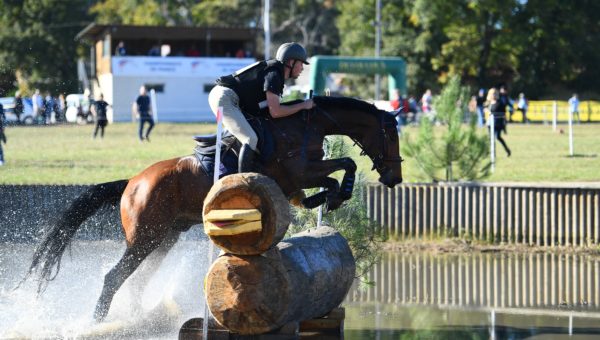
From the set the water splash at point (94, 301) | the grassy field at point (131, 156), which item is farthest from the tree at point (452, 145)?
the water splash at point (94, 301)

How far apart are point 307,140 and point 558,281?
17.4 ft

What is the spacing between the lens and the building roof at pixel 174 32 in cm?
5369

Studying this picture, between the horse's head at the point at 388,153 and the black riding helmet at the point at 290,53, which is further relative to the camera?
the horse's head at the point at 388,153

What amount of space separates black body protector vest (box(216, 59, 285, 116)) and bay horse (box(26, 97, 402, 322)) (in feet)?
0.56

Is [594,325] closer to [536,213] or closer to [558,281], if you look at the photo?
[558,281]

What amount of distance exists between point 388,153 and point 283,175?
3.27 ft

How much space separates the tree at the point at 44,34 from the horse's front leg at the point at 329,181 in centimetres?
5291

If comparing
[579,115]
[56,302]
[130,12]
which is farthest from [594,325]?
[130,12]

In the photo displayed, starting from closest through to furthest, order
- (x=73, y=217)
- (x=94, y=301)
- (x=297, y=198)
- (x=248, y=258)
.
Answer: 1. (x=248, y=258)
2. (x=297, y=198)
3. (x=73, y=217)
4. (x=94, y=301)

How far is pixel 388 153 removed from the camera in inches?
372

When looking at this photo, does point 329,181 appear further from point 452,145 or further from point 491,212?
point 452,145

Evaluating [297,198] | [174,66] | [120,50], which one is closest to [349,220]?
[297,198]

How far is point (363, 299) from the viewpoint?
1224 centimetres

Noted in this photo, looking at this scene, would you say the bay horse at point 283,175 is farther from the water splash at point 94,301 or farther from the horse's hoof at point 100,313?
the water splash at point 94,301
